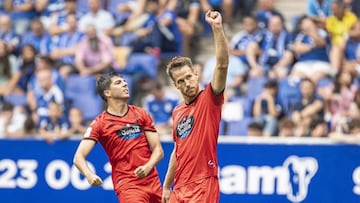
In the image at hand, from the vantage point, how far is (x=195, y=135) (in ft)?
29.5

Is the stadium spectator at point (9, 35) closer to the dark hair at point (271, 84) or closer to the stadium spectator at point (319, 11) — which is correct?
the dark hair at point (271, 84)

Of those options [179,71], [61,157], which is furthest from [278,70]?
[179,71]

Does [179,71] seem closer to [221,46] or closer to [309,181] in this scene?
[221,46]

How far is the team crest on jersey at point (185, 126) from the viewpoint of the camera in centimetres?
902

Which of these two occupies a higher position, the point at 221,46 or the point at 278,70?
the point at 278,70

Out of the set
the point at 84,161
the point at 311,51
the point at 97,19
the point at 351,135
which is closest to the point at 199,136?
the point at 84,161

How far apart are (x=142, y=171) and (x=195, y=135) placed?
0.89 meters

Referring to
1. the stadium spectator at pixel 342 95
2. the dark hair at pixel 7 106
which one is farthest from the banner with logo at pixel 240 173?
the dark hair at pixel 7 106

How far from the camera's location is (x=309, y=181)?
12320 mm

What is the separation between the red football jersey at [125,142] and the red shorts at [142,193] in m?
0.05

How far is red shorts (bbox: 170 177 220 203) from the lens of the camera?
8969mm

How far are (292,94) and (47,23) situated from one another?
5187 millimetres

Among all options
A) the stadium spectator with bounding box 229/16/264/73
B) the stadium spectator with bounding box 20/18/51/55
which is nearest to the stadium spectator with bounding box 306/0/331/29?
the stadium spectator with bounding box 229/16/264/73

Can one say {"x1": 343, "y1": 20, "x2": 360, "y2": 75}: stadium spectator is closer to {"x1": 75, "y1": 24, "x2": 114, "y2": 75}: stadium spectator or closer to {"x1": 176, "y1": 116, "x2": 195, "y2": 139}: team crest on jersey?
{"x1": 75, "y1": 24, "x2": 114, "y2": 75}: stadium spectator
